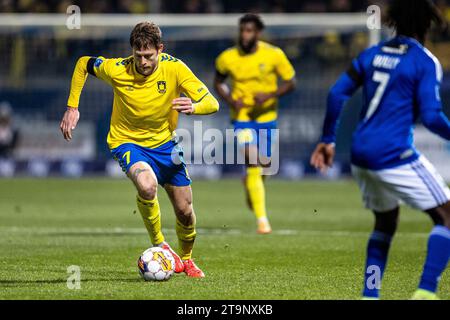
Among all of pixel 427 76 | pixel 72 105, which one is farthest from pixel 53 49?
pixel 427 76

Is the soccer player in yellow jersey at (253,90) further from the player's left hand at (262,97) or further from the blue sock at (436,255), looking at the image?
the blue sock at (436,255)

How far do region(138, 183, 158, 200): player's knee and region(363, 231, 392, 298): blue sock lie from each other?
91.7 inches

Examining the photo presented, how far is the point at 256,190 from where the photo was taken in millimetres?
13703

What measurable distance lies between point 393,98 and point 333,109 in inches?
15.8

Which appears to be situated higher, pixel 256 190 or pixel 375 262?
pixel 375 262

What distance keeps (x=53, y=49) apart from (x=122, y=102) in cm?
1525

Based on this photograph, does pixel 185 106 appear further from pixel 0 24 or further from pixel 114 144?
pixel 0 24

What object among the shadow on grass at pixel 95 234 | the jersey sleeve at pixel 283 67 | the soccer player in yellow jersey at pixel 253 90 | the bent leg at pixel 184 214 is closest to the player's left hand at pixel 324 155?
the bent leg at pixel 184 214

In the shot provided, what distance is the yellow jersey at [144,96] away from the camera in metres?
9.12

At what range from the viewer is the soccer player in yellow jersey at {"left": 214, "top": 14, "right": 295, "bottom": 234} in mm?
13930

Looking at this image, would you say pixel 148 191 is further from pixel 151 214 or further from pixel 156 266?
pixel 156 266

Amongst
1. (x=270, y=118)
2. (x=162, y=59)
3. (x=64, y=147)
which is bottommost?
(x=64, y=147)

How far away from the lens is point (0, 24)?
22.2 m

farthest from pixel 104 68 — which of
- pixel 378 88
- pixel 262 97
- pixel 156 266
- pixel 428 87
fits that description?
pixel 262 97
